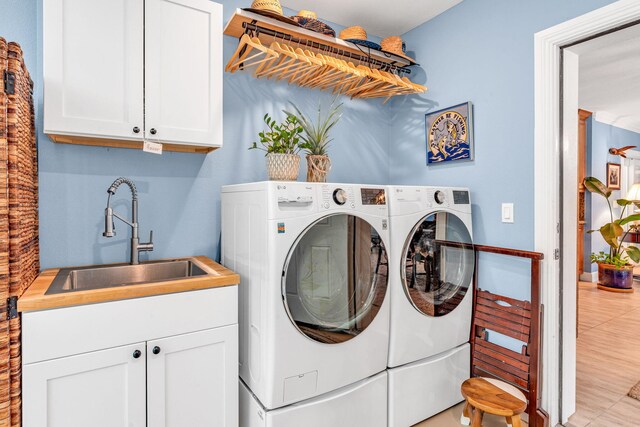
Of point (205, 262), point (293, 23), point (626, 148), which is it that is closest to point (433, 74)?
point (293, 23)

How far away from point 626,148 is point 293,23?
615 cm

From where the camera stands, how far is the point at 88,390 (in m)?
1.33

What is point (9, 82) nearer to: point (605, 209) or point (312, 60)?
point (312, 60)

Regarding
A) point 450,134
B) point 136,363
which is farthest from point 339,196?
point 450,134

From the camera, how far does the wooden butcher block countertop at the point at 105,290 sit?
123 centimetres

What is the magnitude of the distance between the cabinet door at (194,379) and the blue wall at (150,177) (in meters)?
0.69

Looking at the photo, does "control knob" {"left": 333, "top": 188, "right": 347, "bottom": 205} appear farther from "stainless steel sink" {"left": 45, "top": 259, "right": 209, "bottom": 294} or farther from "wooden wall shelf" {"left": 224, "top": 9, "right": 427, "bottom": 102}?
"wooden wall shelf" {"left": 224, "top": 9, "right": 427, "bottom": 102}

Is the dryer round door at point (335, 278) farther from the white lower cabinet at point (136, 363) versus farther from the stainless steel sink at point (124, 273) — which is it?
the stainless steel sink at point (124, 273)

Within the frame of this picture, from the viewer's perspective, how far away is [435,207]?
204 centimetres

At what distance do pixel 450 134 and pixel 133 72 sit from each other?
195cm

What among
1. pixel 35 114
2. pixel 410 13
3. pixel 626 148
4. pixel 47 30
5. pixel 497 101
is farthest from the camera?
pixel 626 148

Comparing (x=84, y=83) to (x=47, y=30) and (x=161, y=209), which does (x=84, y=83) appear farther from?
(x=161, y=209)

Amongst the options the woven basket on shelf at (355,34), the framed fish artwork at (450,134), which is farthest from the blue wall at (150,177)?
the framed fish artwork at (450,134)

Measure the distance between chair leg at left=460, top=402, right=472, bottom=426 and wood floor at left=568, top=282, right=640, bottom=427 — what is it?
1.86 feet
